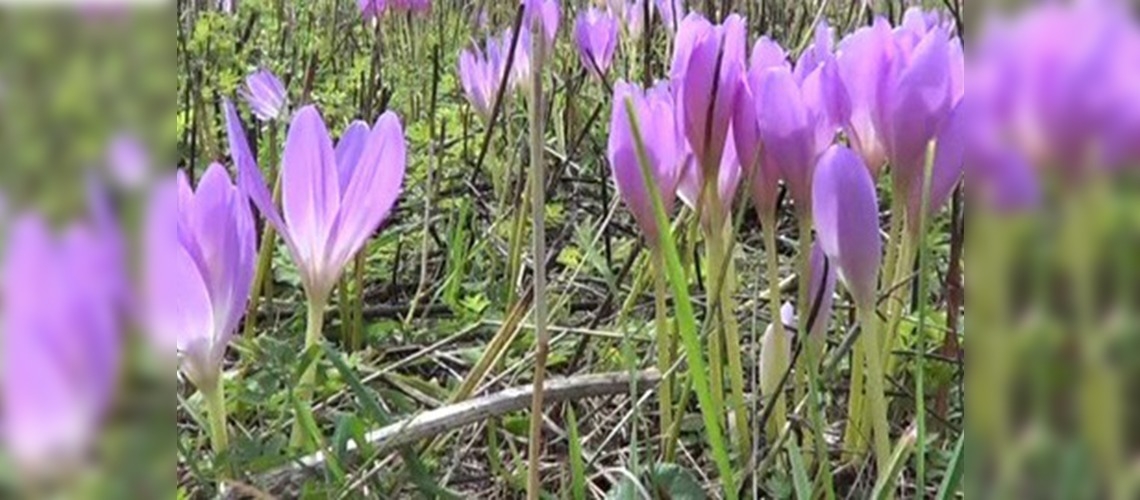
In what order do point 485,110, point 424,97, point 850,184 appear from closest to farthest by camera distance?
1. point 850,184
2. point 485,110
3. point 424,97

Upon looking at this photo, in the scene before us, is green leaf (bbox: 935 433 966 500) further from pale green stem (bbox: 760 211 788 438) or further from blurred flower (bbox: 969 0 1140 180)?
blurred flower (bbox: 969 0 1140 180)

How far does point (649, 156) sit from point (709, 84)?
6 centimetres

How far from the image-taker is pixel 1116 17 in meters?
0.12

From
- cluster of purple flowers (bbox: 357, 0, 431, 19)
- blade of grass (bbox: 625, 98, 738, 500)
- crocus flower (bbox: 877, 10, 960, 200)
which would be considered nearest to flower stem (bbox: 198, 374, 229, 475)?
blade of grass (bbox: 625, 98, 738, 500)

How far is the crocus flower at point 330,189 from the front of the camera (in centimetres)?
55

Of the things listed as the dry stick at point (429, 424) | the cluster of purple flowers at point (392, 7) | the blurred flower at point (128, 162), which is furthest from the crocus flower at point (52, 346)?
the cluster of purple flowers at point (392, 7)

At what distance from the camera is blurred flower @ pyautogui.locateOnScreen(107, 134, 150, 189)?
0.14 metres

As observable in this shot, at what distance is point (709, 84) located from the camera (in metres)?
0.59

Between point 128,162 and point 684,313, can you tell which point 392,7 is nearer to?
point 684,313

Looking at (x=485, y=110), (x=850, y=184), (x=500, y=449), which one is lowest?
A: (x=500, y=449)

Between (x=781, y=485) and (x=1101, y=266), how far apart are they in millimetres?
567

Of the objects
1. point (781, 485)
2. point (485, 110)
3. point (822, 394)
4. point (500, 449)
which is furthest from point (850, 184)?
point (485, 110)

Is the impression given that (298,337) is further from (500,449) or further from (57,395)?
(57,395)

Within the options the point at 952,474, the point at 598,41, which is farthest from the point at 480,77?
the point at 952,474
